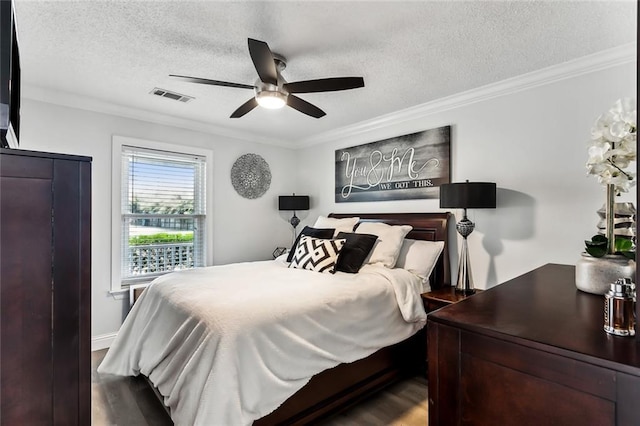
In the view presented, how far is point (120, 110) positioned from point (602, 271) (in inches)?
165

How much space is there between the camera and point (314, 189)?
4.78 m

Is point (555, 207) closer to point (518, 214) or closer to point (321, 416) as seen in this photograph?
point (518, 214)

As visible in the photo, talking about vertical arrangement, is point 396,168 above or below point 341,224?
above

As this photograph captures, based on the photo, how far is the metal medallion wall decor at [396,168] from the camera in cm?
328

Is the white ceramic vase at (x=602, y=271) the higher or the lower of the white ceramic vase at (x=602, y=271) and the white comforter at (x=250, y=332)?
the higher

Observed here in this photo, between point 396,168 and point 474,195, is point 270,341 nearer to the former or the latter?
point 474,195

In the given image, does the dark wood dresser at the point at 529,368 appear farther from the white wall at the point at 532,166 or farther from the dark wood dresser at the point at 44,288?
the white wall at the point at 532,166

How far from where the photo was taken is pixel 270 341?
1738mm

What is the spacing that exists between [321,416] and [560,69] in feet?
10.4

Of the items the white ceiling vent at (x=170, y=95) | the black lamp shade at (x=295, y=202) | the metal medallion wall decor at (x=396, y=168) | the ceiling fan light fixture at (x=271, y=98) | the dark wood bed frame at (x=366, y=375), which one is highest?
the white ceiling vent at (x=170, y=95)

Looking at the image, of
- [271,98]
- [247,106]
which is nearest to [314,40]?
[271,98]

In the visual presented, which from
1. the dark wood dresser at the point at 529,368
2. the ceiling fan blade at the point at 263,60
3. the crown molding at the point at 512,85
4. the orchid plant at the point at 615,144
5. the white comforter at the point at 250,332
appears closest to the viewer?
the dark wood dresser at the point at 529,368

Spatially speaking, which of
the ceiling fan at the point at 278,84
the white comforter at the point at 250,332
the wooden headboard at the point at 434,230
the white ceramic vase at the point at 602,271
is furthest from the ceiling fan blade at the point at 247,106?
the white ceramic vase at the point at 602,271

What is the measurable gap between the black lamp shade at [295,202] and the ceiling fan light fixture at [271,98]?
7.40ft
